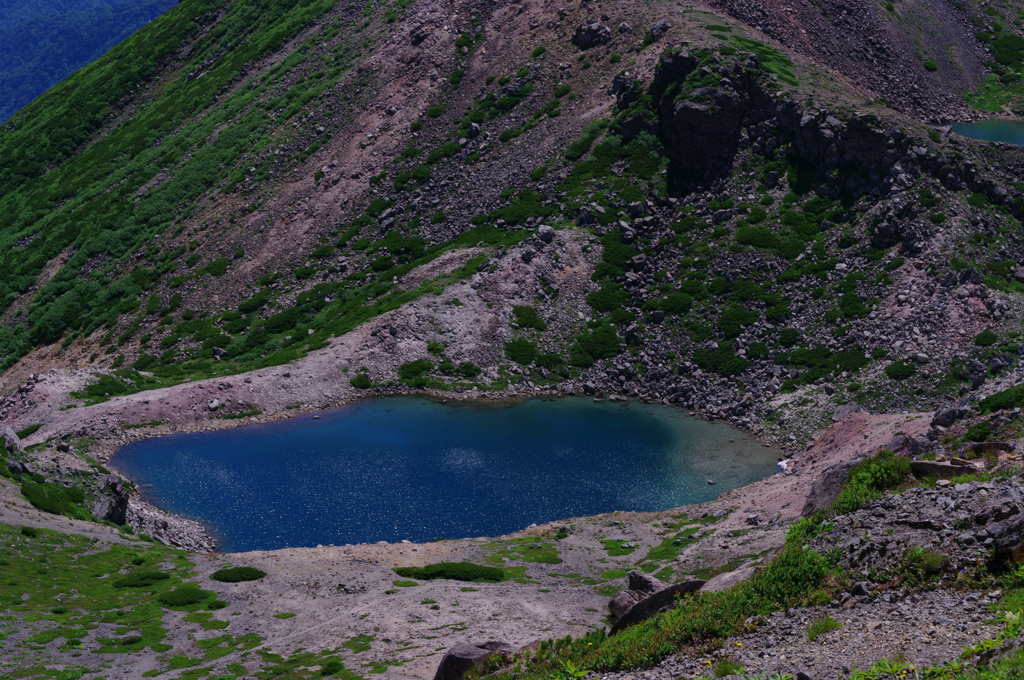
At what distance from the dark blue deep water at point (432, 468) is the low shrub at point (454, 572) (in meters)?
10.2

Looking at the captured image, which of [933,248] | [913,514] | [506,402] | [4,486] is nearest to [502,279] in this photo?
[506,402]

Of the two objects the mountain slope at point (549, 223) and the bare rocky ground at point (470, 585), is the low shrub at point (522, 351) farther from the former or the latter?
the bare rocky ground at point (470, 585)

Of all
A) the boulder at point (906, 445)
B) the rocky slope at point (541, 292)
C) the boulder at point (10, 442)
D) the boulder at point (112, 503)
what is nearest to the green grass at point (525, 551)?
the rocky slope at point (541, 292)

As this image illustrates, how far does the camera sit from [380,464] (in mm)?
77375

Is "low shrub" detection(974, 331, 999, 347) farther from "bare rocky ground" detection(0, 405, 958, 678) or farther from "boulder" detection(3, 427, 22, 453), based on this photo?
"boulder" detection(3, 427, 22, 453)

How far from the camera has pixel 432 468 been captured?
76.8 m

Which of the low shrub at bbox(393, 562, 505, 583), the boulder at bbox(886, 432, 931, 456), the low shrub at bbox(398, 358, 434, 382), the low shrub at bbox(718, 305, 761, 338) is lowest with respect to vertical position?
the low shrub at bbox(718, 305, 761, 338)

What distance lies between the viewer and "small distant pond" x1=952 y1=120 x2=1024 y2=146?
141000mm

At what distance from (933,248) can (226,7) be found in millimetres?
176551

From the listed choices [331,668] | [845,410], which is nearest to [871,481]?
[331,668]

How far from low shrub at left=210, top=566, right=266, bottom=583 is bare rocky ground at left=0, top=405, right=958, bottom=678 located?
0.67 m

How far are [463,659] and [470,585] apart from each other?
20807 mm

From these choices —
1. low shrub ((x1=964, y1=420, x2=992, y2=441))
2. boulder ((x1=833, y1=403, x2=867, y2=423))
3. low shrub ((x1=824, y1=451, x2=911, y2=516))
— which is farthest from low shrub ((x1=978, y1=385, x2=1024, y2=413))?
boulder ((x1=833, y1=403, x2=867, y2=423))

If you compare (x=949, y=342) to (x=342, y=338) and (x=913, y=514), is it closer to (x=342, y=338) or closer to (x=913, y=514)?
(x=913, y=514)
